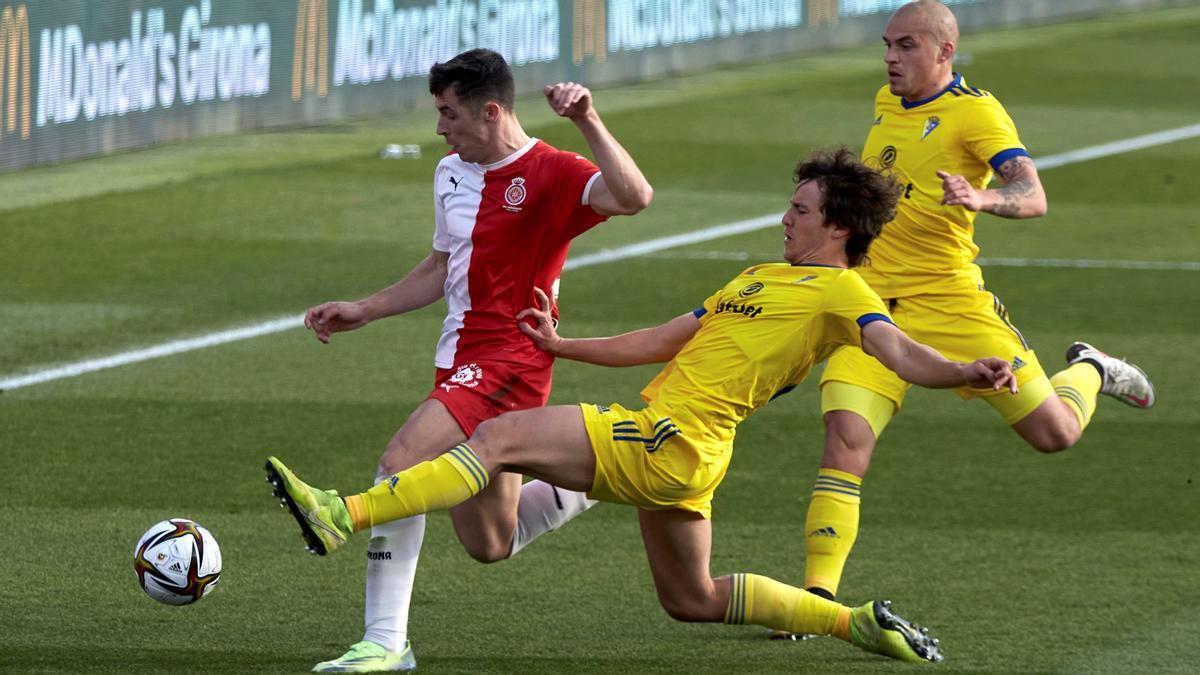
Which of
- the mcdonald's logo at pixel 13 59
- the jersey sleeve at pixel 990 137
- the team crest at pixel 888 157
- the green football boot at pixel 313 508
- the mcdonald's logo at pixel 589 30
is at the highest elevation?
the mcdonald's logo at pixel 589 30

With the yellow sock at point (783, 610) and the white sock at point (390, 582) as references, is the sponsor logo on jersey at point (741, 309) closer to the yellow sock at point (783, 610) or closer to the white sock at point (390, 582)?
the yellow sock at point (783, 610)

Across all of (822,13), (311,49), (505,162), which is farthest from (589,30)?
(505,162)

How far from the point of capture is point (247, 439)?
9.74 m

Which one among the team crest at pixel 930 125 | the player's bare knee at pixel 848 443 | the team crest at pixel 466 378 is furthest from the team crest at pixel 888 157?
the team crest at pixel 466 378

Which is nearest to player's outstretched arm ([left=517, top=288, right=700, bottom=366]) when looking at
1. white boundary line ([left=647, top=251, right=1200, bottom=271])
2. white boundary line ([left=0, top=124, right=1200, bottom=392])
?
white boundary line ([left=0, top=124, right=1200, bottom=392])

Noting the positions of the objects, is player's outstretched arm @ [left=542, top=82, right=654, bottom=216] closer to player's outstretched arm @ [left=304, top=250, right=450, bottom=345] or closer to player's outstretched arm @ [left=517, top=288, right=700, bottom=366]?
player's outstretched arm @ [left=517, top=288, right=700, bottom=366]

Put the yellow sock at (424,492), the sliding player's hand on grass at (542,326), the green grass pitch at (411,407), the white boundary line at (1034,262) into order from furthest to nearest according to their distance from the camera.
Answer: the white boundary line at (1034,262), the green grass pitch at (411,407), the sliding player's hand on grass at (542,326), the yellow sock at (424,492)

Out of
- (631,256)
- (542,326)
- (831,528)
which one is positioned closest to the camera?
(542,326)

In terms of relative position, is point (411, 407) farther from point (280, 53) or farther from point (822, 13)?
point (822, 13)

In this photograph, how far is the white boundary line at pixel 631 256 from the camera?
1126 cm

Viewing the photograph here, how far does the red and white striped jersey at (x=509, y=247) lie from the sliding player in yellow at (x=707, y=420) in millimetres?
166

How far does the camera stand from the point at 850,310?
20.3 ft

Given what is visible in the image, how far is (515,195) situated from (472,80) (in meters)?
0.43

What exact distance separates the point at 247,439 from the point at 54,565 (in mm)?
2253
